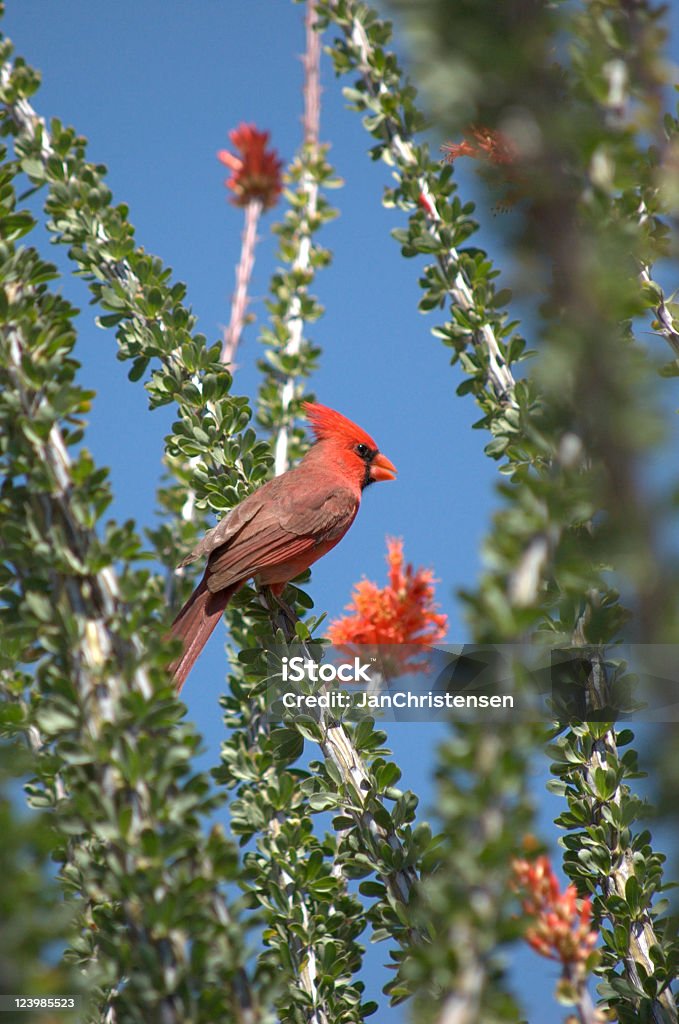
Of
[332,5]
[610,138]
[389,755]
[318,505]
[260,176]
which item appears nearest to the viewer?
[610,138]

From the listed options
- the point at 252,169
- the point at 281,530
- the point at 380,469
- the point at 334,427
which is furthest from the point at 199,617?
the point at 252,169

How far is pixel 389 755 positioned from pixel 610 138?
1.26m

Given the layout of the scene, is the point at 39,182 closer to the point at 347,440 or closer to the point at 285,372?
the point at 285,372

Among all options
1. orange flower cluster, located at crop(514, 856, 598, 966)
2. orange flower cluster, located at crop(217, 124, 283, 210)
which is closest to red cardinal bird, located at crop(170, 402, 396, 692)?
orange flower cluster, located at crop(217, 124, 283, 210)

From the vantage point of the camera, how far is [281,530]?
3.38 meters

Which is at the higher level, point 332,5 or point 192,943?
point 332,5

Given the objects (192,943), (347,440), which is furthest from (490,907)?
(347,440)

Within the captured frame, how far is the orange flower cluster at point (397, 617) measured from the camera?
8.58ft

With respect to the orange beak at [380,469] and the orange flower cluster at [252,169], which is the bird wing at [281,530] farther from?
the orange flower cluster at [252,169]

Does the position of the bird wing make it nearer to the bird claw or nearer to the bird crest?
the bird claw

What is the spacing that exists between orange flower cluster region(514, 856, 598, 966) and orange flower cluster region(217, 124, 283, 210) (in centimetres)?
355

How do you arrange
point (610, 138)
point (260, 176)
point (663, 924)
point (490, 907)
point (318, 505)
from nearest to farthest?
1. point (490, 907)
2. point (610, 138)
3. point (663, 924)
4. point (318, 505)
5. point (260, 176)

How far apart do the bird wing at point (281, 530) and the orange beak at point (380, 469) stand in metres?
0.42

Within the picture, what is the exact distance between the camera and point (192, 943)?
106 cm
